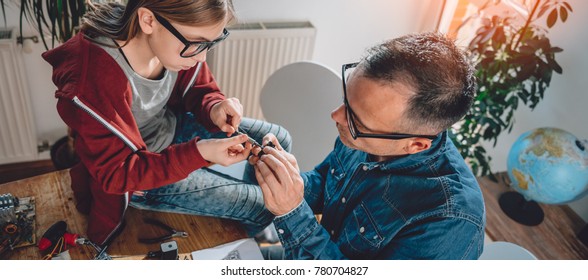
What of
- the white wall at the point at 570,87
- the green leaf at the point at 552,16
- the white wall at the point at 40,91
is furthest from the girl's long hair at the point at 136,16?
the white wall at the point at 570,87

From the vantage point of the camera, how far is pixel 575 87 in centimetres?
246

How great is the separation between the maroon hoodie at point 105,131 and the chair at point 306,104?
73 cm

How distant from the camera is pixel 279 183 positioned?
4.51 feet

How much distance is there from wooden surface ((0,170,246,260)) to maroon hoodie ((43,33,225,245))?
0.10 metres

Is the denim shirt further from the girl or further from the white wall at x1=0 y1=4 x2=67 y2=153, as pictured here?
the white wall at x1=0 y1=4 x2=67 y2=153

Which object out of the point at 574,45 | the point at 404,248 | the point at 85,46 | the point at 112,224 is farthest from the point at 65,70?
the point at 574,45

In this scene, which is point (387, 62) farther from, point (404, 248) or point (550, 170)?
point (550, 170)

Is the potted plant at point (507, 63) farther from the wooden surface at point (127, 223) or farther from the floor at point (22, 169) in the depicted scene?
the floor at point (22, 169)

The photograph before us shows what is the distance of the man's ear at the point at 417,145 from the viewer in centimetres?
133

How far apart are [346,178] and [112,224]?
0.75 m

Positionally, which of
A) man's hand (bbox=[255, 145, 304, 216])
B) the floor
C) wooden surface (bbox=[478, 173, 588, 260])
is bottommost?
the floor

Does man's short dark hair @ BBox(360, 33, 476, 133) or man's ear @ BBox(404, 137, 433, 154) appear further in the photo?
man's ear @ BBox(404, 137, 433, 154)

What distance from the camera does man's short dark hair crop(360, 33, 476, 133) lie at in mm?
1205

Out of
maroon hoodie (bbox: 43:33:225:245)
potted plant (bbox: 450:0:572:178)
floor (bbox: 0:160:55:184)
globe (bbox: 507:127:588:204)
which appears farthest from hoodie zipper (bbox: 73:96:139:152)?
globe (bbox: 507:127:588:204)
